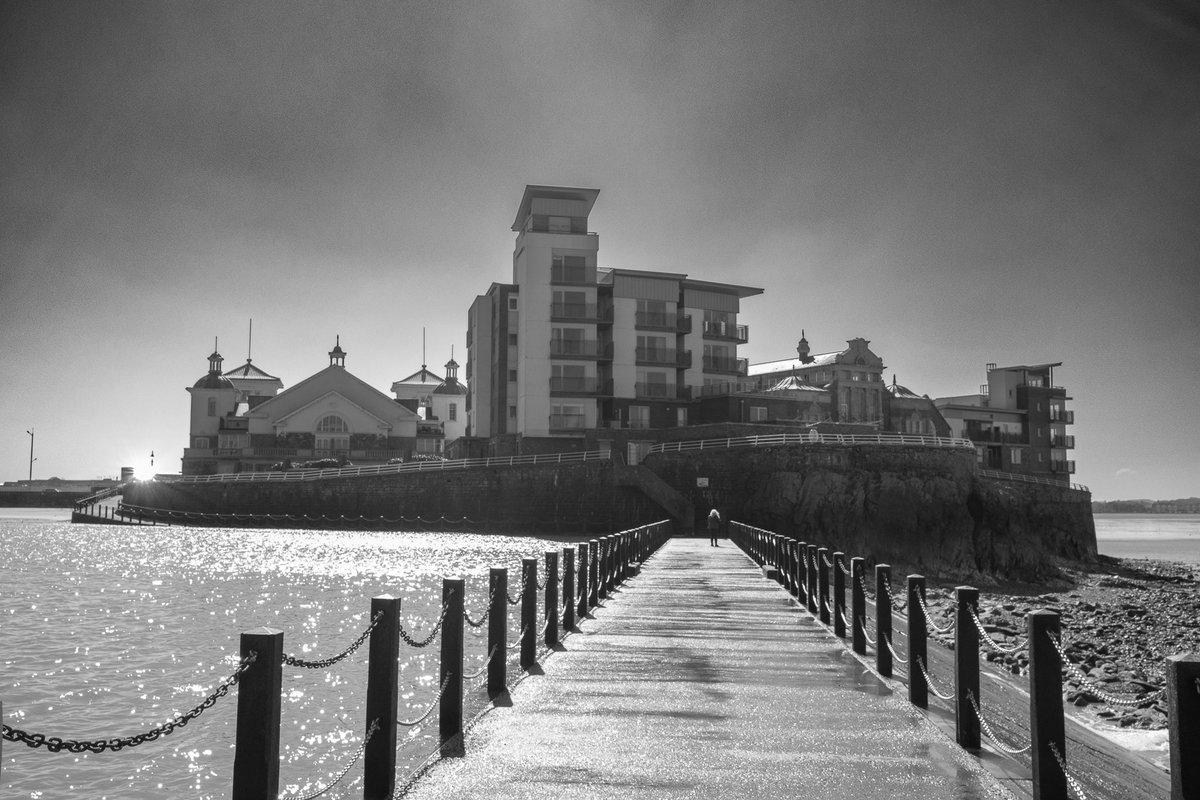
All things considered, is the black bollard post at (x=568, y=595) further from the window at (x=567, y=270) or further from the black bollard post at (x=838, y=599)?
the window at (x=567, y=270)

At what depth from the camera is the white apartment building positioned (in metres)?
60.0

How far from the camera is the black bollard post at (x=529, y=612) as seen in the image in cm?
954

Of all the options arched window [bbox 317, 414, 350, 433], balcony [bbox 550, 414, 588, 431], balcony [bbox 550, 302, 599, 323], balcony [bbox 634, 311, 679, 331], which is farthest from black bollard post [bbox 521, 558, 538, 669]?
arched window [bbox 317, 414, 350, 433]

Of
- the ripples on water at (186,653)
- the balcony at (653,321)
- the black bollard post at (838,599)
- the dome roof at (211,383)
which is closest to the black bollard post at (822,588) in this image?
the black bollard post at (838,599)

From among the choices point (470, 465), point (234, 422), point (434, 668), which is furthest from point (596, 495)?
point (234, 422)

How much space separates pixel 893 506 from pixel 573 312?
1017 inches

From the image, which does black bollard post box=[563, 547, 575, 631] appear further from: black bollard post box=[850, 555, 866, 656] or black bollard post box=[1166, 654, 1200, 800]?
black bollard post box=[1166, 654, 1200, 800]

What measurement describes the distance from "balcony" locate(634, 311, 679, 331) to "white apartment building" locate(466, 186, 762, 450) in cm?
7

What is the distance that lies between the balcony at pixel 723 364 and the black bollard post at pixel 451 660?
192ft

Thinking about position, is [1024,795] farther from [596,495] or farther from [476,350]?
[476,350]

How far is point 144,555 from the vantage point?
126ft

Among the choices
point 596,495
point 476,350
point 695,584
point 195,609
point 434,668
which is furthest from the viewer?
point 476,350

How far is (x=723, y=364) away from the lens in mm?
65375

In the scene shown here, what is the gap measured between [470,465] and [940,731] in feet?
160
